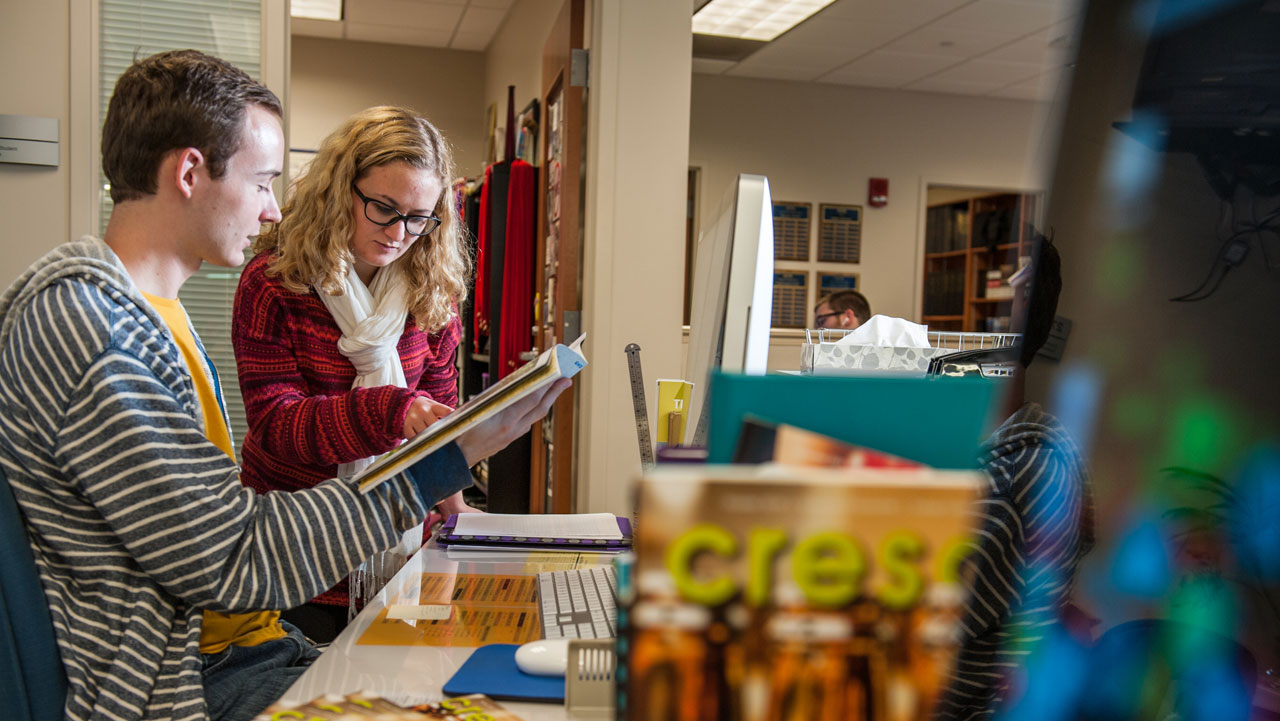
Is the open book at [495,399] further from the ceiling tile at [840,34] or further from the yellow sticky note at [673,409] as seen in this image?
the ceiling tile at [840,34]

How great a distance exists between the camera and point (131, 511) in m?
0.84

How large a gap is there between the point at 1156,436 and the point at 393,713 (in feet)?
1.70

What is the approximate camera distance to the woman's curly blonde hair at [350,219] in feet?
5.04

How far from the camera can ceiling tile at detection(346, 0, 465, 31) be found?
4930 millimetres

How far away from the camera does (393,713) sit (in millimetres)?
655

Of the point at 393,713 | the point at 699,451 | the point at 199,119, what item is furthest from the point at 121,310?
the point at 699,451

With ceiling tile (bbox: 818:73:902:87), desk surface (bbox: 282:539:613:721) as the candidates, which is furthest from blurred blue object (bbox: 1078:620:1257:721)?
ceiling tile (bbox: 818:73:902:87)

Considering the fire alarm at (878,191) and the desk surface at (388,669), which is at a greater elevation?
the fire alarm at (878,191)

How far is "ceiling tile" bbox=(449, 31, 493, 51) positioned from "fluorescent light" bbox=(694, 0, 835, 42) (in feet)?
4.14

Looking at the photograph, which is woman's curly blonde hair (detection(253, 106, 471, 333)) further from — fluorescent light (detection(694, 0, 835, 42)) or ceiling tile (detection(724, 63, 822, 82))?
ceiling tile (detection(724, 63, 822, 82))

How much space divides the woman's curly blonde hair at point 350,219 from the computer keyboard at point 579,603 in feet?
2.27

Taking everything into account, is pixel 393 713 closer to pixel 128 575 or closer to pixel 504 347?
pixel 128 575

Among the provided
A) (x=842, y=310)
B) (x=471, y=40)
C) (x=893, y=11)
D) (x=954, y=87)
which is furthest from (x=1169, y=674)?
(x=954, y=87)

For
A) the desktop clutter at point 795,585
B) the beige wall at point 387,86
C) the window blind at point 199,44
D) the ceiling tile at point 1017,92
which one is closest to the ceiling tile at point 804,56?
the ceiling tile at point 1017,92
